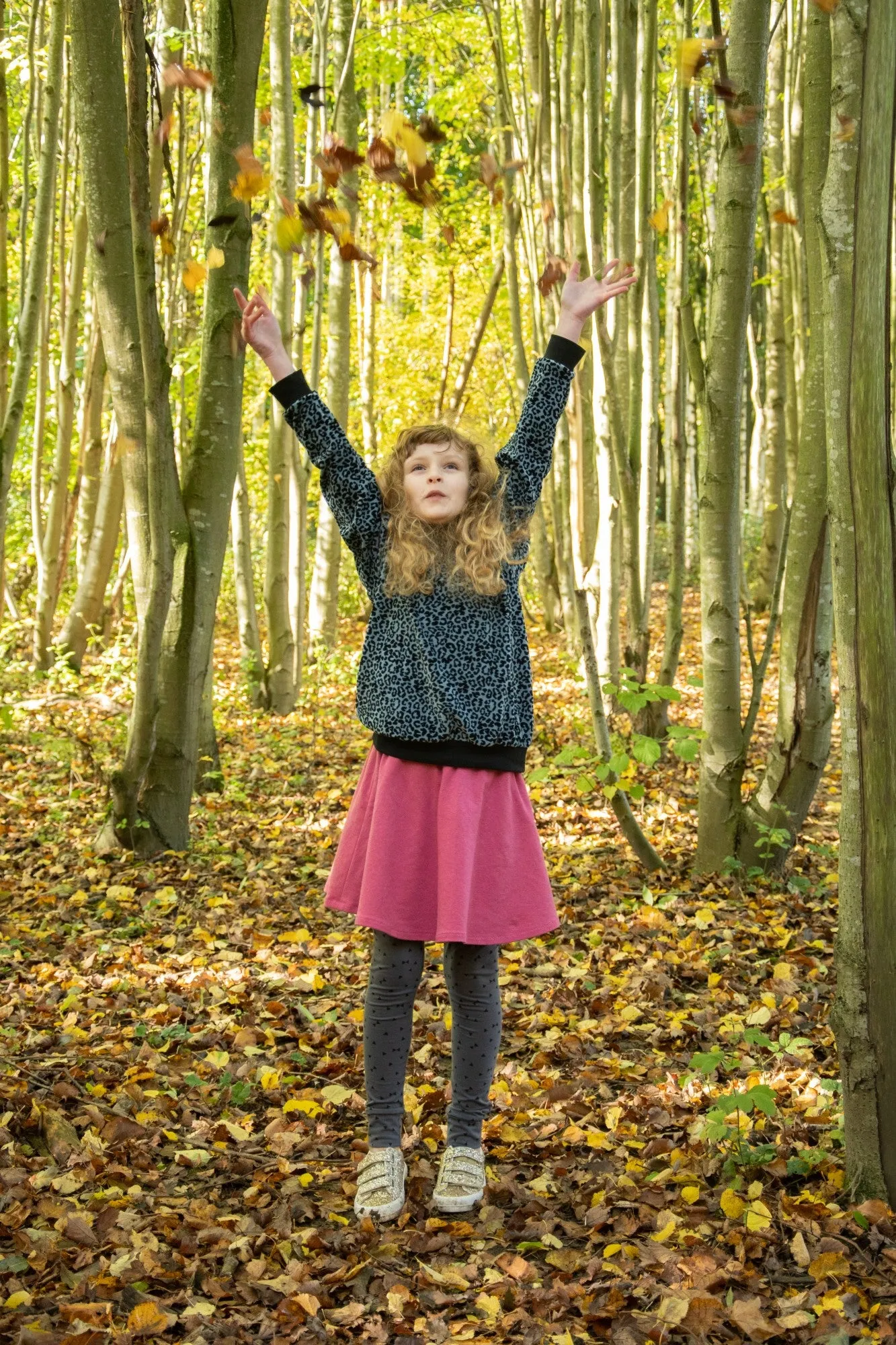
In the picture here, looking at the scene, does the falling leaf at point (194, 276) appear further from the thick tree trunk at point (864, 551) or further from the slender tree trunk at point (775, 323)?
the slender tree trunk at point (775, 323)

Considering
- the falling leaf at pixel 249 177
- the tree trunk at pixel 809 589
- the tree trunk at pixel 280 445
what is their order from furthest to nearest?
the tree trunk at pixel 280 445, the tree trunk at pixel 809 589, the falling leaf at pixel 249 177

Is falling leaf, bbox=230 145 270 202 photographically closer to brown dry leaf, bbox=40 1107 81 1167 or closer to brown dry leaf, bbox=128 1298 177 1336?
brown dry leaf, bbox=40 1107 81 1167

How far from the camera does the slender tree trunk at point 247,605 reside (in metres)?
8.93

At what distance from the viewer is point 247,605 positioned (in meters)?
9.28

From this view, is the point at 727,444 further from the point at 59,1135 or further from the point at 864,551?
the point at 59,1135

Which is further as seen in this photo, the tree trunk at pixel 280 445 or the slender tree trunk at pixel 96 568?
the slender tree trunk at pixel 96 568

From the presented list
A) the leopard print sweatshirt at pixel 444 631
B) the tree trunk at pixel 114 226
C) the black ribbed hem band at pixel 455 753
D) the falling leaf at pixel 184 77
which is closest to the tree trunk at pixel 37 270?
the tree trunk at pixel 114 226

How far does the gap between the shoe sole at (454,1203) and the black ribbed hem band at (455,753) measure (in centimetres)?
93

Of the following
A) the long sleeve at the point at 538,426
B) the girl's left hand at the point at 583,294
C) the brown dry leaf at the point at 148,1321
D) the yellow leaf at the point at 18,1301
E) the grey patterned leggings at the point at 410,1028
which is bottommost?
the brown dry leaf at the point at 148,1321

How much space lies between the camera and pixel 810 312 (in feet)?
14.6

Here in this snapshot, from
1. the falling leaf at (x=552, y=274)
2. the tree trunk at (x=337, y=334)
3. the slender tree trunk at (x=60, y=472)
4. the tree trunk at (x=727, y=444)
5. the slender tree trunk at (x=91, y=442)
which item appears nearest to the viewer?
the falling leaf at (x=552, y=274)

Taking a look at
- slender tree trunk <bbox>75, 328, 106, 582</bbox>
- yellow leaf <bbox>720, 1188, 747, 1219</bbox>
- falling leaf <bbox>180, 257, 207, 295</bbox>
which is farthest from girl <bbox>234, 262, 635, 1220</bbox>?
slender tree trunk <bbox>75, 328, 106, 582</bbox>

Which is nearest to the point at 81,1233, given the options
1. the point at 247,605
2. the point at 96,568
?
the point at 247,605

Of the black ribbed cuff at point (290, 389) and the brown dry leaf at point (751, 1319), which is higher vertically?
the black ribbed cuff at point (290, 389)
